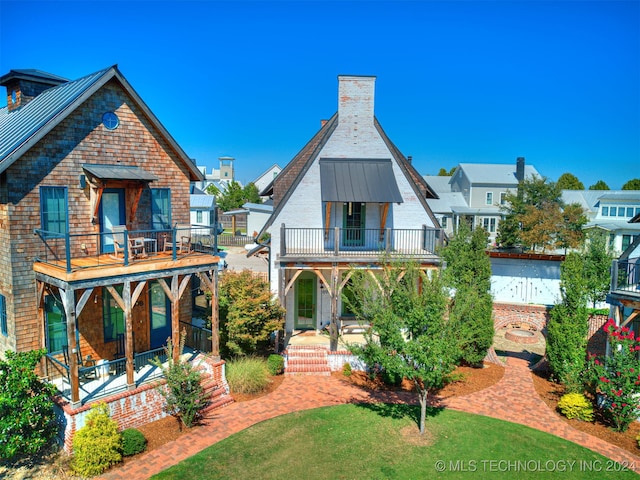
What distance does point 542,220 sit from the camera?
34094 millimetres

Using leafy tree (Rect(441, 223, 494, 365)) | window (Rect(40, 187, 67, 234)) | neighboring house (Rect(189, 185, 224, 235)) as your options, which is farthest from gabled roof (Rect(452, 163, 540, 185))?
window (Rect(40, 187, 67, 234))

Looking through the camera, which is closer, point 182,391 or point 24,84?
point 182,391

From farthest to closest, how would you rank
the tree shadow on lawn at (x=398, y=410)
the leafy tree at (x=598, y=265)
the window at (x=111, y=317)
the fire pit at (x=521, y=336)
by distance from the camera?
1. the fire pit at (x=521, y=336)
2. the leafy tree at (x=598, y=265)
3. the window at (x=111, y=317)
4. the tree shadow on lawn at (x=398, y=410)

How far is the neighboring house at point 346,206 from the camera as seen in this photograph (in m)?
19.2

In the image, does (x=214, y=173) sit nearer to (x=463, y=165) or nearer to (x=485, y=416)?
(x=463, y=165)

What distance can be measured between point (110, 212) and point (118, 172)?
1.66 m

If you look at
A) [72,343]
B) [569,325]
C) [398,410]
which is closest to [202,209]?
[72,343]

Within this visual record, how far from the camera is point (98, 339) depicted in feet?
48.1

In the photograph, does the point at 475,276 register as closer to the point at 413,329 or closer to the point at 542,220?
the point at 413,329

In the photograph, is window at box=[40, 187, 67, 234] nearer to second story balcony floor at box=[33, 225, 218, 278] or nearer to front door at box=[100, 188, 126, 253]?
second story balcony floor at box=[33, 225, 218, 278]

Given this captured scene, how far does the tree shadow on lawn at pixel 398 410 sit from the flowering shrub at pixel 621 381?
481 cm

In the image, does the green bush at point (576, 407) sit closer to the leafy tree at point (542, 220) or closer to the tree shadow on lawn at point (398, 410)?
the tree shadow on lawn at point (398, 410)

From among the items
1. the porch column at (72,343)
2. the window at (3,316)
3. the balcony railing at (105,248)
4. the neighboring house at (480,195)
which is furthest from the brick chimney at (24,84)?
the neighboring house at (480,195)

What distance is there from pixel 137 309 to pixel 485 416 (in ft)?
40.4
